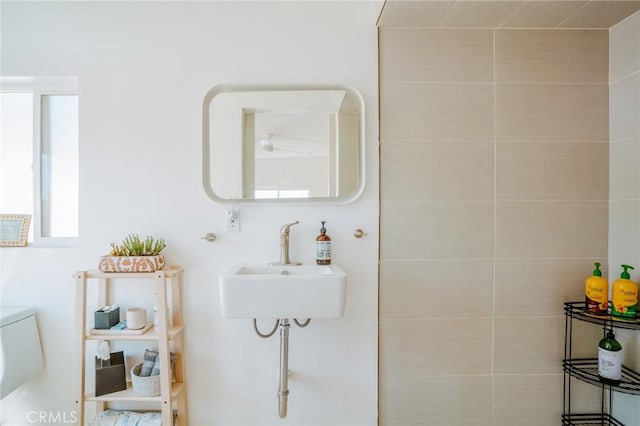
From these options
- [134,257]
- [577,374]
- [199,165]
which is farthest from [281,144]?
[577,374]

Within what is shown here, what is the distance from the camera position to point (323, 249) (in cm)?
141

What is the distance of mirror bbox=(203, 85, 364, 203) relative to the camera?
57.5 inches

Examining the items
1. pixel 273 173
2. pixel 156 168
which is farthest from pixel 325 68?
pixel 156 168

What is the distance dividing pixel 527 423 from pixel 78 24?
2749 mm

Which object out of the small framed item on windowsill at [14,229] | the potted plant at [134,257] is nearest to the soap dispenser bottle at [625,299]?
the potted plant at [134,257]

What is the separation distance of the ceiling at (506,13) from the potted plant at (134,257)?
141 centimetres

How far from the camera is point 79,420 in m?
1.30

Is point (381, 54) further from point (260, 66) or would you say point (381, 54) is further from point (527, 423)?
point (527, 423)

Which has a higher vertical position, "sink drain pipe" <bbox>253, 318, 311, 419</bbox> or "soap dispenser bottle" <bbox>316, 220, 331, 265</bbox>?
"soap dispenser bottle" <bbox>316, 220, 331, 265</bbox>

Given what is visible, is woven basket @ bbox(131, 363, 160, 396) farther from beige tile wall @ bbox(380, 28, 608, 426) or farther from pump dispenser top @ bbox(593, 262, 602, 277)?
pump dispenser top @ bbox(593, 262, 602, 277)

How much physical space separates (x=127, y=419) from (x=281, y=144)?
1.37 meters

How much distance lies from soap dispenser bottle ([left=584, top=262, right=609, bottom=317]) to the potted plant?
5.92 feet

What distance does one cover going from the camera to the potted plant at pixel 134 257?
4.33ft
